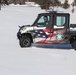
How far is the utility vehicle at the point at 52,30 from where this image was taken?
45.6ft

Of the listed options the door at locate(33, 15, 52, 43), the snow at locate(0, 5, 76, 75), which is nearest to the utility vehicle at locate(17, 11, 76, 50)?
the door at locate(33, 15, 52, 43)

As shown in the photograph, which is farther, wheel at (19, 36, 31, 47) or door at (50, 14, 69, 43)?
wheel at (19, 36, 31, 47)

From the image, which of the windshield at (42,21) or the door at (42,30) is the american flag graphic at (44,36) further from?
the windshield at (42,21)

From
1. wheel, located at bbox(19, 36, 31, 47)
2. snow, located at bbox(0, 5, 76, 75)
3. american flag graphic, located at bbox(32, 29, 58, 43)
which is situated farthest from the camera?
wheel, located at bbox(19, 36, 31, 47)

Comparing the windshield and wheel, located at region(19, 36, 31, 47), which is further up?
the windshield

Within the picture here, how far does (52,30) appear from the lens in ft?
46.0

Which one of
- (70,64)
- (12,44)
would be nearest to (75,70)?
(70,64)

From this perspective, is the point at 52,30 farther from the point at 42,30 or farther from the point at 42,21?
the point at 42,21

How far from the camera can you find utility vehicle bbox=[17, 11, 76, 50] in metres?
13.9

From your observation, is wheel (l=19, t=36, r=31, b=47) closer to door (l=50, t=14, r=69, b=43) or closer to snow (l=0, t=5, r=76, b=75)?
snow (l=0, t=5, r=76, b=75)

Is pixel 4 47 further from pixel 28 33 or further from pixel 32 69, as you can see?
pixel 32 69

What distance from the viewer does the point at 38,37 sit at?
14234 millimetres

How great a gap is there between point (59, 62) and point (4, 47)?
13.7 feet

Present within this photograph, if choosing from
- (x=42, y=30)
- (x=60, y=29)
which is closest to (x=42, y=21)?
(x=42, y=30)
